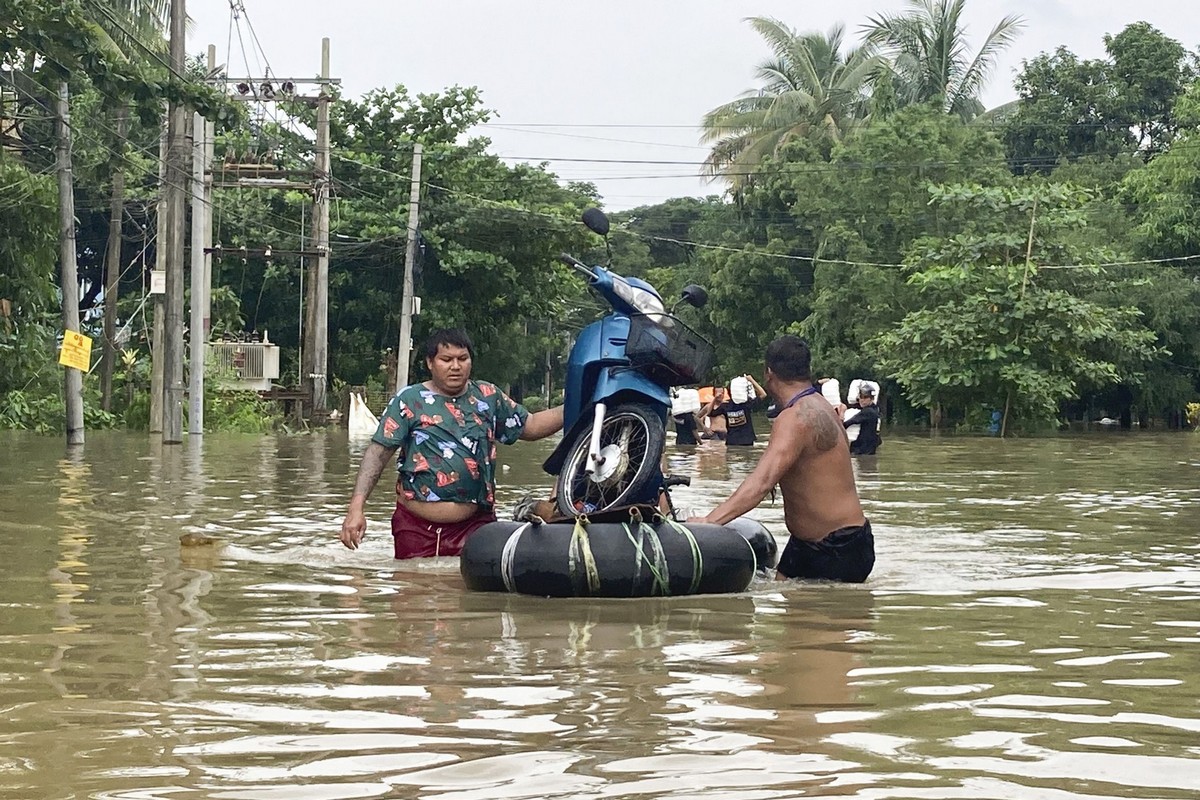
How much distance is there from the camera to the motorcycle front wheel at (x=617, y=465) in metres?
9.18

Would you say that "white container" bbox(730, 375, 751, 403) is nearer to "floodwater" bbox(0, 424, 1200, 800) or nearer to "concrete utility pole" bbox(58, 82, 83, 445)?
"concrete utility pole" bbox(58, 82, 83, 445)

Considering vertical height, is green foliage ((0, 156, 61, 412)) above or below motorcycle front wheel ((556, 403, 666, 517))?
above

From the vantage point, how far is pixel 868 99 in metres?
62.5

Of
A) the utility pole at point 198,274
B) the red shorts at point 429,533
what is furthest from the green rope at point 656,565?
the utility pole at point 198,274

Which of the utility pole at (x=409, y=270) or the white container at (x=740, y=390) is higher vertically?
the utility pole at (x=409, y=270)

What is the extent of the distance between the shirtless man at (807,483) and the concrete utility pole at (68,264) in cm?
2090

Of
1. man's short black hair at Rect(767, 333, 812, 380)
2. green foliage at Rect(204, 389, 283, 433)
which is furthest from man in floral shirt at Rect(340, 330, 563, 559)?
green foliage at Rect(204, 389, 283, 433)

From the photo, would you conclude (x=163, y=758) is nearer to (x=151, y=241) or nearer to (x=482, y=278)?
(x=482, y=278)

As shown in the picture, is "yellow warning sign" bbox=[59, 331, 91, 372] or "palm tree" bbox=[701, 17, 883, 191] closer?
"yellow warning sign" bbox=[59, 331, 91, 372]

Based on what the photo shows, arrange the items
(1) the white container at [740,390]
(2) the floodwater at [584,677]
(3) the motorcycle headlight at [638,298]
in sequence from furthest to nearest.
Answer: (1) the white container at [740,390], (3) the motorcycle headlight at [638,298], (2) the floodwater at [584,677]

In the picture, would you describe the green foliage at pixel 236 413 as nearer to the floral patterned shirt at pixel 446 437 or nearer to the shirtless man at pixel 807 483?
the floral patterned shirt at pixel 446 437

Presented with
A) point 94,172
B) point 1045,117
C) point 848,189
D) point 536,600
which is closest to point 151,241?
point 94,172

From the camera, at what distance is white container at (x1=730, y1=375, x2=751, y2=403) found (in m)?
28.6

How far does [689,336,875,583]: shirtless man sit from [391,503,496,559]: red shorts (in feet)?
4.55
